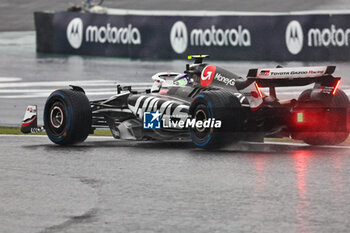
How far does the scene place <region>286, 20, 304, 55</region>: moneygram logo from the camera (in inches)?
1041

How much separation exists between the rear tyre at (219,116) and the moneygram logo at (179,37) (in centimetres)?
1848

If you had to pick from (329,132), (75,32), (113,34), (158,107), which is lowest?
(329,132)

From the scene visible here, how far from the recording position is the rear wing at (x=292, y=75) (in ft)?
35.8

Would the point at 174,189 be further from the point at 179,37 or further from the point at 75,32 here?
the point at 75,32

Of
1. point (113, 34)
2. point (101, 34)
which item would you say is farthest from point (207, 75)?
point (101, 34)

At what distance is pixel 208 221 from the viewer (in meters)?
6.71

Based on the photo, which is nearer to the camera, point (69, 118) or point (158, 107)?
point (158, 107)

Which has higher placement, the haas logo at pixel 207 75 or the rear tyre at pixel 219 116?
the haas logo at pixel 207 75

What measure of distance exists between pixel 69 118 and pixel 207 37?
17.2 meters

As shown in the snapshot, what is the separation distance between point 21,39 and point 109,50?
31.8 feet

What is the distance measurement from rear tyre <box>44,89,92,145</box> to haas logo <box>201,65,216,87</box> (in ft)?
4.95

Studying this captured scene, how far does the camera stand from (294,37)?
26.7m

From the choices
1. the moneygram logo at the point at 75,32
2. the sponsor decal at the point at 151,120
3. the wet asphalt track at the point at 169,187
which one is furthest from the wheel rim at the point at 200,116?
the moneygram logo at the point at 75,32

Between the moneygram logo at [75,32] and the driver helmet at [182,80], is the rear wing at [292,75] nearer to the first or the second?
the driver helmet at [182,80]
